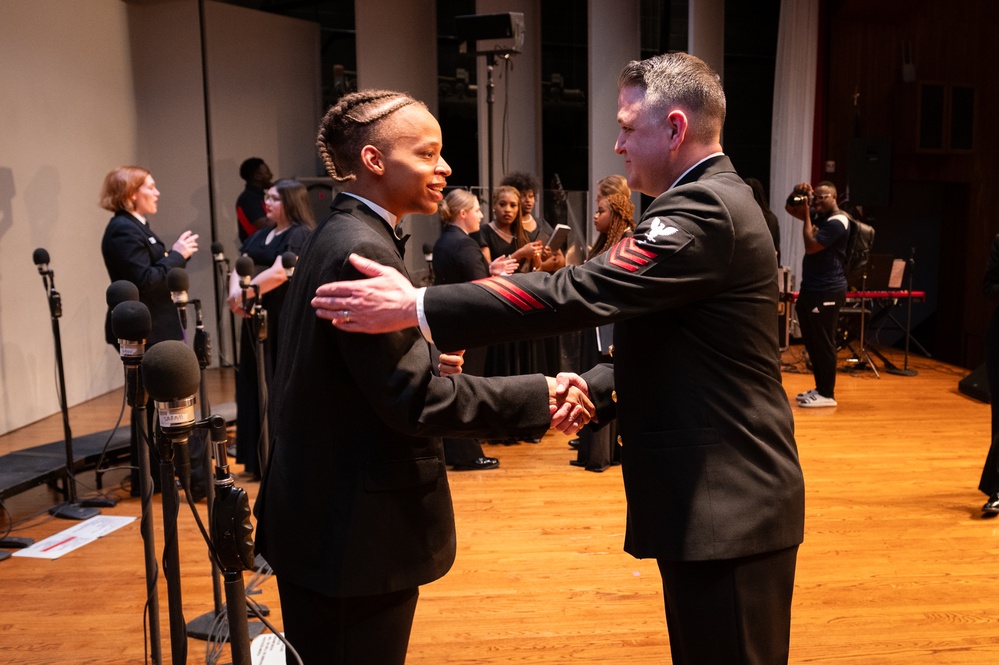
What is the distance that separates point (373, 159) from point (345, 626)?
33.2 inches

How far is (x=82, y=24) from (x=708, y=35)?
5375mm

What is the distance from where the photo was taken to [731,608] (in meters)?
1.64

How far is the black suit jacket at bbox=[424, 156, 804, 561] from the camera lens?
62.9 inches

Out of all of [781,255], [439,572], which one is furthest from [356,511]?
[781,255]

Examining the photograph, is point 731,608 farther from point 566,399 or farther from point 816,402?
point 816,402

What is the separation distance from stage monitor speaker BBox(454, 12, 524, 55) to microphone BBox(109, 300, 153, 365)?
4582 millimetres

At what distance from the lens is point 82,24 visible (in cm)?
703

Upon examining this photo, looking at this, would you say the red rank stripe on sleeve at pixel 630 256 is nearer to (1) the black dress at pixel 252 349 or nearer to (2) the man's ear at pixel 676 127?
(2) the man's ear at pixel 676 127

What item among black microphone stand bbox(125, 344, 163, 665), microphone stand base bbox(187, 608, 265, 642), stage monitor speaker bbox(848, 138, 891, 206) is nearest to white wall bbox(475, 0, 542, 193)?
stage monitor speaker bbox(848, 138, 891, 206)

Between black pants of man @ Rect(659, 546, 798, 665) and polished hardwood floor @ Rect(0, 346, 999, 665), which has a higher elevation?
black pants of man @ Rect(659, 546, 798, 665)

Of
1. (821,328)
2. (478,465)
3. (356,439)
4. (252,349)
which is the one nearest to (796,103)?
(821,328)

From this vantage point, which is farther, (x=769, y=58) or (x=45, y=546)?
(x=769, y=58)

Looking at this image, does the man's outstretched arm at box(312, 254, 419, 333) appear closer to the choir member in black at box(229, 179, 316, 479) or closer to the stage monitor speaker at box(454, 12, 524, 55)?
the choir member in black at box(229, 179, 316, 479)

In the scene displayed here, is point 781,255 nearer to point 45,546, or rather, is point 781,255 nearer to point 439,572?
point 45,546
